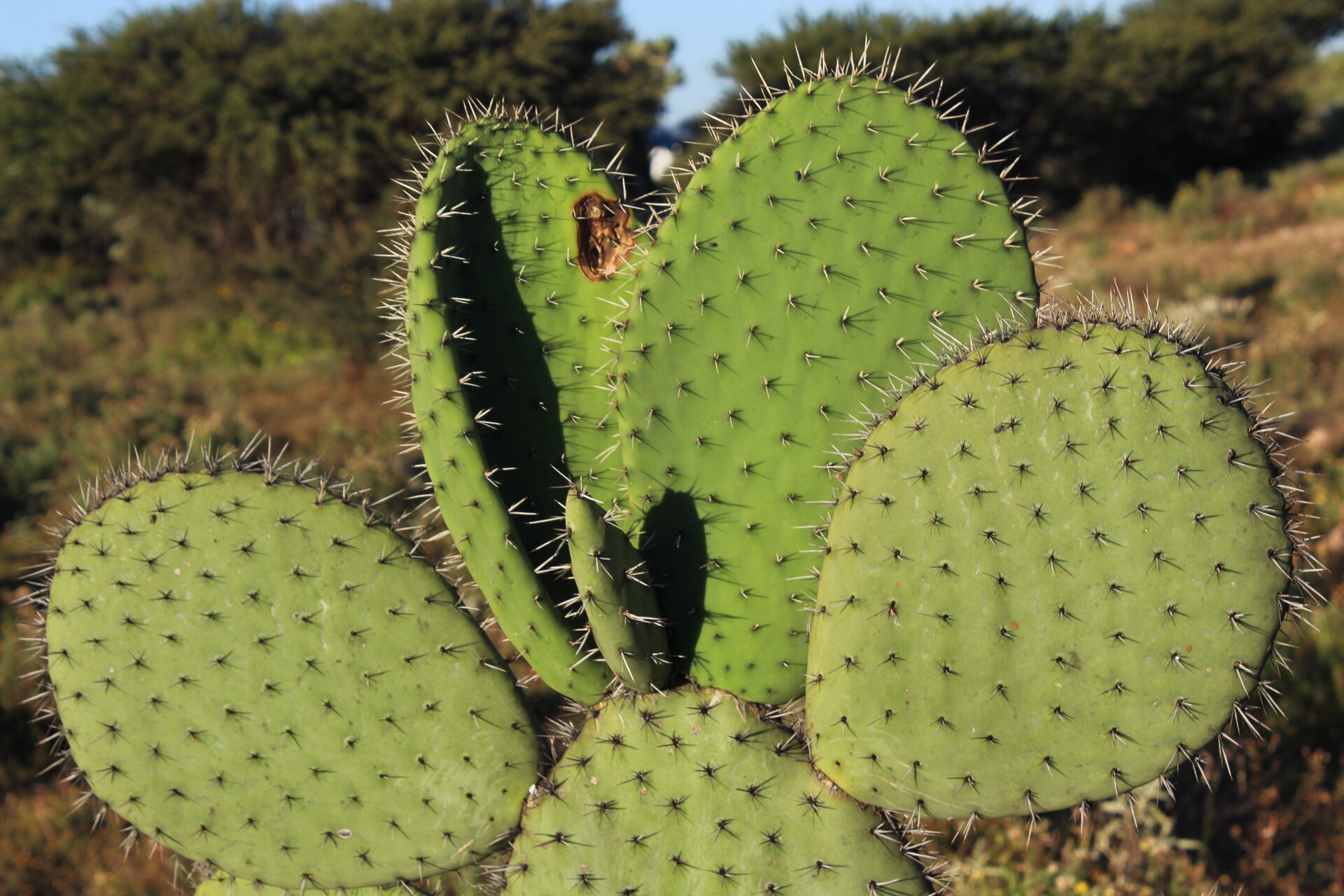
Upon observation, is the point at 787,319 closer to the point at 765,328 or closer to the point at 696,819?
Result: the point at 765,328

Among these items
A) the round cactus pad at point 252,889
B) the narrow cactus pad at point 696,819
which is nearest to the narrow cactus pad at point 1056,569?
the narrow cactus pad at point 696,819

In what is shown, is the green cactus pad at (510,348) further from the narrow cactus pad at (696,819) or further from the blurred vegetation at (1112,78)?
the blurred vegetation at (1112,78)

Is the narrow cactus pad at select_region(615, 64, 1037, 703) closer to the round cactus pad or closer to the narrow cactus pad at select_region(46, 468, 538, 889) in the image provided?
the narrow cactus pad at select_region(46, 468, 538, 889)

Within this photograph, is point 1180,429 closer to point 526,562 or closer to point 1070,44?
point 526,562

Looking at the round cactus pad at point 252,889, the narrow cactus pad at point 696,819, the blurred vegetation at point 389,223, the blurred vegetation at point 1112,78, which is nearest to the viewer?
the narrow cactus pad at point 696,819

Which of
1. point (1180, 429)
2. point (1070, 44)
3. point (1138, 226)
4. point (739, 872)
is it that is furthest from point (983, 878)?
point (1070, 44)

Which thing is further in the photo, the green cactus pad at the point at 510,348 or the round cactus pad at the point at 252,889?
the round cactus pad at the point at 252,889
